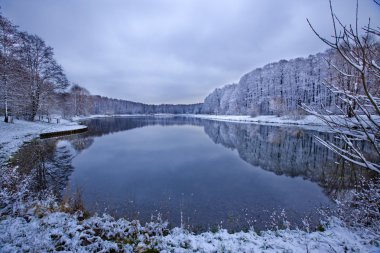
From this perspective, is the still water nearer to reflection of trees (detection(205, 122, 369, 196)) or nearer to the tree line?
reflection of trees (detection(205, 122, 369, 196))

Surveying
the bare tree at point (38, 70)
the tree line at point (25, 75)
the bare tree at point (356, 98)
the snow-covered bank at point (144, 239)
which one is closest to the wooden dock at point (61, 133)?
the tree line at point (25, 75)

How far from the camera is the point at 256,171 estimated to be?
1125 cm

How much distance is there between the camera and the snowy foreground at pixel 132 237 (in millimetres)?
3875

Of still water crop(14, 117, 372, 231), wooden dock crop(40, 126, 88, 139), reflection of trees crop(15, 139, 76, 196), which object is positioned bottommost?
still water crop(14, 117, 372, 231)

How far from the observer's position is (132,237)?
457 cm

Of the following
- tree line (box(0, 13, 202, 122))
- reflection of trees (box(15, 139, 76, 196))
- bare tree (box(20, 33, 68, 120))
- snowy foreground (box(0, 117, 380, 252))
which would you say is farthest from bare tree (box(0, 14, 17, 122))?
snowy foreground (box(0, 117, 380, 252))

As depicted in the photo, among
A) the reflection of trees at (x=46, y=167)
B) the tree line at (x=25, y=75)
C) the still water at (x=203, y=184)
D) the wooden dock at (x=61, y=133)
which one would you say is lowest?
the still water at (x=203, y=184)

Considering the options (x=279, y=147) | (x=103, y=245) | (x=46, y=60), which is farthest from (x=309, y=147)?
(x=46, y=60)

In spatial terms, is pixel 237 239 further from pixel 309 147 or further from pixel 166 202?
pixel 309 147

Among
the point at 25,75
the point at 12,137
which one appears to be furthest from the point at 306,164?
the point at 25,75

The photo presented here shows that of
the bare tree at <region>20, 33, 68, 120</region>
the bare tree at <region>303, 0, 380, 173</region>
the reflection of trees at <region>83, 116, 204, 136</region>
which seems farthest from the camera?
the reflection of trees at <region>83, 116, 204, 136</region>

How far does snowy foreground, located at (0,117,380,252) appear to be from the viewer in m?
3.88

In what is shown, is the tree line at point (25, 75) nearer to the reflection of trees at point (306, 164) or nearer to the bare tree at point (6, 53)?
the bare tree at point (6, 53)

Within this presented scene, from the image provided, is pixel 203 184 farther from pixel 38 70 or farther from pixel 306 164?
pixel 38 70
